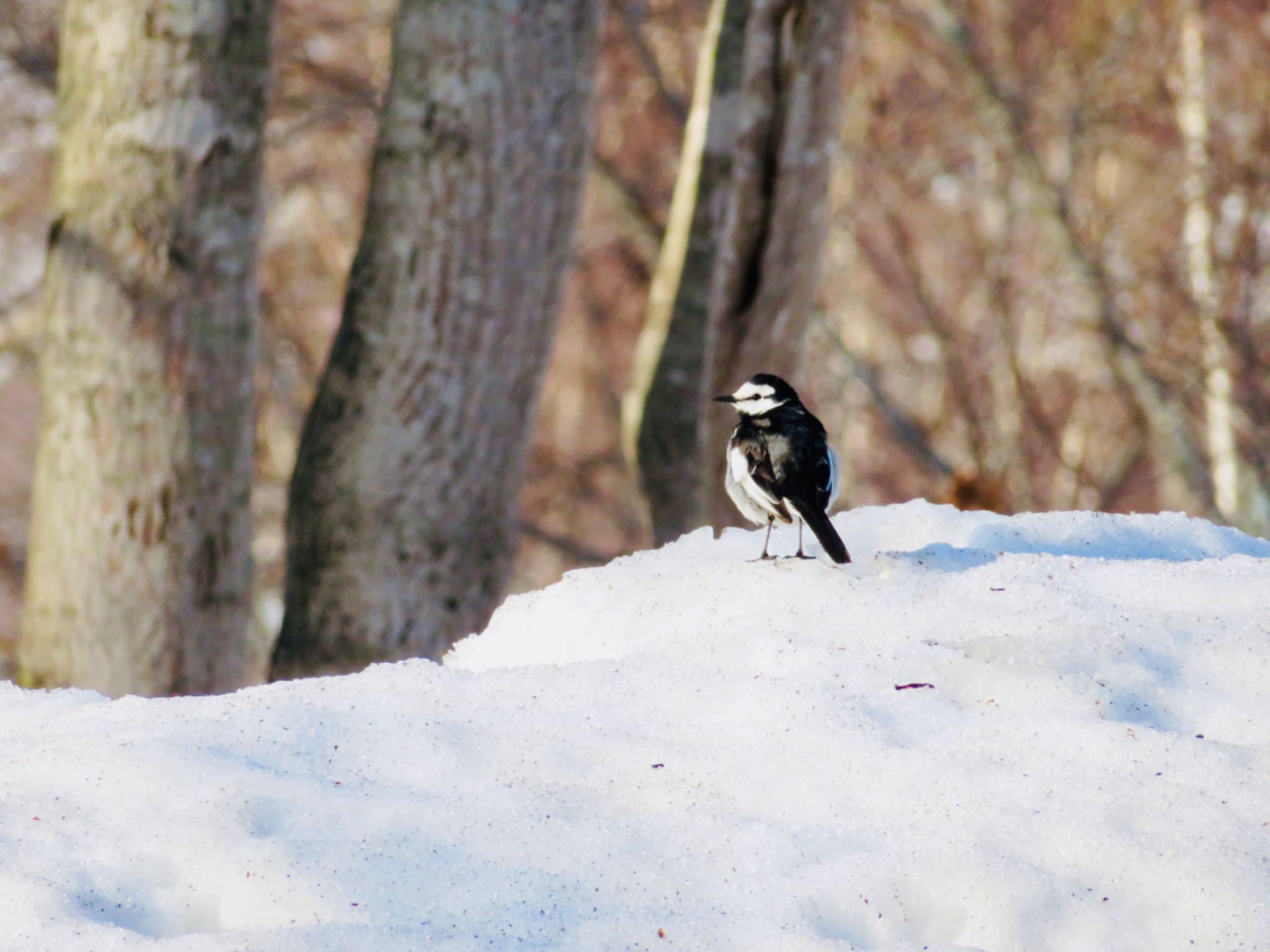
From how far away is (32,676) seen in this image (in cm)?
406

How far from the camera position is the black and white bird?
3.38 metres

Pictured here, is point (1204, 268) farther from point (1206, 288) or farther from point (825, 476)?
point (825, 476)

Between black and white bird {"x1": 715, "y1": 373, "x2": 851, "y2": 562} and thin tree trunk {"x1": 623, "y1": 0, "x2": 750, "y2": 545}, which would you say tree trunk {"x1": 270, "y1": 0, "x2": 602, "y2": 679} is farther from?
thin tree trunk {"x1": 623, "y1": 0, "x2": 750, "y2": 545}

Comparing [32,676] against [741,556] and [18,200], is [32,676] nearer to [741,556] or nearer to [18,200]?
[741,556]

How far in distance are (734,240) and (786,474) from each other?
2.54m

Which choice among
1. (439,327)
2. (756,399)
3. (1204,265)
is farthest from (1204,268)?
(439,327)

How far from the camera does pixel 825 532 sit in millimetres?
3344

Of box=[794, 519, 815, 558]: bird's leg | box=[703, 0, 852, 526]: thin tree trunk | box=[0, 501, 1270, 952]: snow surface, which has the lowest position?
box=[0, 501, 1270, 952]: snow surface

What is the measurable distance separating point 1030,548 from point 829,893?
1883mm

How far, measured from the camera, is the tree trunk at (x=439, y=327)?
4367mm

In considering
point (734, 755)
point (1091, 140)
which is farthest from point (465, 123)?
point (1091, 140)

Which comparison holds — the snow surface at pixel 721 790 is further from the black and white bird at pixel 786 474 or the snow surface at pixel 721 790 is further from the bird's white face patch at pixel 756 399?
the bird's white face patch at pixel 756 399

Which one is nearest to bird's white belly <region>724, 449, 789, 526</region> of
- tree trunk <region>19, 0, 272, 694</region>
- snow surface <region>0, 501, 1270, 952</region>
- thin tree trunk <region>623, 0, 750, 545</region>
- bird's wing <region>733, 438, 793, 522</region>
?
bird's wing <region>733, 438, 793, 522</region>

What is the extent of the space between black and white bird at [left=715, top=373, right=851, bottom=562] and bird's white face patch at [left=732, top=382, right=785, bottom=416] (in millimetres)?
246
